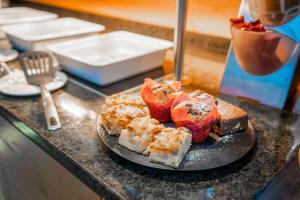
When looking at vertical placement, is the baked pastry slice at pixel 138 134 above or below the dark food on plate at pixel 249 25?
below

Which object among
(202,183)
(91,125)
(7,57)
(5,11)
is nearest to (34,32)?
(7,57)

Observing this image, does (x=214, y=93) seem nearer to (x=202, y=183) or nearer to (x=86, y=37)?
(x=202, y=183)

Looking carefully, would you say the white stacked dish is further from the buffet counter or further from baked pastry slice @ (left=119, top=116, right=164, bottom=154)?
baked pastry slice @ (left=119, top=116, right=164, bottom=154)

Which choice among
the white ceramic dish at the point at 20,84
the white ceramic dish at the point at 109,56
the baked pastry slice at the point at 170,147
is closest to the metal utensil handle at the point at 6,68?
the white ceramic dish at the point at 20,84

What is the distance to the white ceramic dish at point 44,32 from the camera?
3.21 ft

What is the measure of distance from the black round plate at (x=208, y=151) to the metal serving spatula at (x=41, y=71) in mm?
197

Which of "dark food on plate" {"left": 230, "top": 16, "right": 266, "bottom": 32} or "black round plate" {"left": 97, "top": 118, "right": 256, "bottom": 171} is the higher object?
"dark food on plate" {"left": 230, "top": 16, "right": 266, "bottom": 32}

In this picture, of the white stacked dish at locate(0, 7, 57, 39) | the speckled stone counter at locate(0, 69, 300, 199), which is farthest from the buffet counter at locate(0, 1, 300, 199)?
the white stacked dish at locate(0, 7, 57, 39)

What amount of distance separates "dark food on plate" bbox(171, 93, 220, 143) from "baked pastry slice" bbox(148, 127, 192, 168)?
0.09 feet

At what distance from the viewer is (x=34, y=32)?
119cm

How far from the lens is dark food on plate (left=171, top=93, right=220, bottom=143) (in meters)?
0.54

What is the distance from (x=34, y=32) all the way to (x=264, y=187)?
1.06 metres

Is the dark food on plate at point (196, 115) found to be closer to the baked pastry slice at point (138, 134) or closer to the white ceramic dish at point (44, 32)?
the baked pastry slice at point (138, 134)

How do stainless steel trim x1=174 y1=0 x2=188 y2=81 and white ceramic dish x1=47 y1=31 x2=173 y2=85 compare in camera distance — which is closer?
stainless steel trim x1=174 y1=0 x2=188 y2=81
